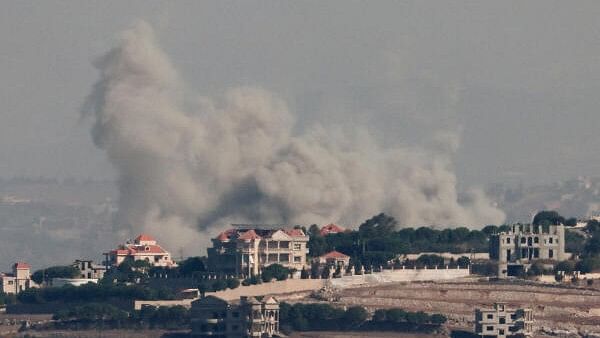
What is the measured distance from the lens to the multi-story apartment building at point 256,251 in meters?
169

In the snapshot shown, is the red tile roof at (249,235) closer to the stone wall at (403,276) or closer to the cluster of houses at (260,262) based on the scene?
the cluster of houses at (260,262)

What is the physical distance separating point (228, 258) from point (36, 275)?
57.3 feet

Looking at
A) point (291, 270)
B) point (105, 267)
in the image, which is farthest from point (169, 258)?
point (291, 270)

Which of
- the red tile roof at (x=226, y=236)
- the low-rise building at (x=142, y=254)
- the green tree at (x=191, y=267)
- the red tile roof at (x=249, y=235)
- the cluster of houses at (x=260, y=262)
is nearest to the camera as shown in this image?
the cluster of houses at (x=260, y=262)

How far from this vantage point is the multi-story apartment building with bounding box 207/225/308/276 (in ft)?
555

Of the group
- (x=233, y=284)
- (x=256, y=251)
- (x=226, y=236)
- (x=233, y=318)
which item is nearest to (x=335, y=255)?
(x=256, y=251)

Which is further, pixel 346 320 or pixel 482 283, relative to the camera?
pixel 482 283

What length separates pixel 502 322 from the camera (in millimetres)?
145875

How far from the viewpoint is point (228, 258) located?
170875 millimetres

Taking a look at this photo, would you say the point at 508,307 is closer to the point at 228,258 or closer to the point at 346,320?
the point at 346,320

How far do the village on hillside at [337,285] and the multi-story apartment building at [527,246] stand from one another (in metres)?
0.07

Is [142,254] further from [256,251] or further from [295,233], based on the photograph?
[256,251]

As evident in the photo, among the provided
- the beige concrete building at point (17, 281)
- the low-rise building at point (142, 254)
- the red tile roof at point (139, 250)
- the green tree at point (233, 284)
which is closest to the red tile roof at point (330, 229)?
the low-rise building at point (142, 254)

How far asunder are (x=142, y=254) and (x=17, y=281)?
968 centimetres
